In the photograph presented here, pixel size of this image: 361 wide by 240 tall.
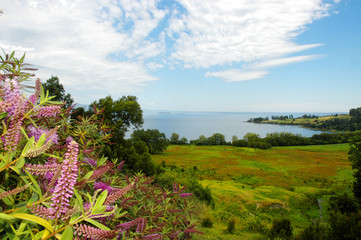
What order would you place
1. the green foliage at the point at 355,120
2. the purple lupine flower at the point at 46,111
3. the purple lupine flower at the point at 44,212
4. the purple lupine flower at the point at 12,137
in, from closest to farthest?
the purple lupine flower at the point at 44,212
the purple lupine flower at the point at 12,137
the purple lupine flower at the point at 46,111
the green foliage at the point at 355,120

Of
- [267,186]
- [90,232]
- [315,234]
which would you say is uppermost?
[90,232]

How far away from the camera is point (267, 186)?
112ft

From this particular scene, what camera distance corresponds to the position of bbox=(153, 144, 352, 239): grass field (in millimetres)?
17797

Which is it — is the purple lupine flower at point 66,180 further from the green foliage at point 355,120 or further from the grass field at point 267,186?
the green foliage at point 355,120

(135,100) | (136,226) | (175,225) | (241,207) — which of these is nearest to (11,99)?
(136,226)

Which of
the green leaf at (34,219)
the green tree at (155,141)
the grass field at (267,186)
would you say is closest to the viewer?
the green leaf at (34,219)

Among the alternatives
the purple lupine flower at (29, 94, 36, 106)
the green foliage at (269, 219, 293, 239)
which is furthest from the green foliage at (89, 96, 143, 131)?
the purple lupine flower at (29, 94, 36, 106)

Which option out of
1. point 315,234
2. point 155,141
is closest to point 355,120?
point 155,141

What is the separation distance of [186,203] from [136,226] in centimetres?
87

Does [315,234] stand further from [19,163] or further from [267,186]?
[267,186]

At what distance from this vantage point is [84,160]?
140cm

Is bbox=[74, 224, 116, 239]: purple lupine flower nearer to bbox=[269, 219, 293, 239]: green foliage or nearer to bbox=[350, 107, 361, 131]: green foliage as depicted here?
bbox=[269, 219, 293, 239]: green foliage

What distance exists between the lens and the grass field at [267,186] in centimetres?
1780

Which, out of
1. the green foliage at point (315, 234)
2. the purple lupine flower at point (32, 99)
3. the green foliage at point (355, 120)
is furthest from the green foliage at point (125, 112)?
the green foliage at point (355, 120)
